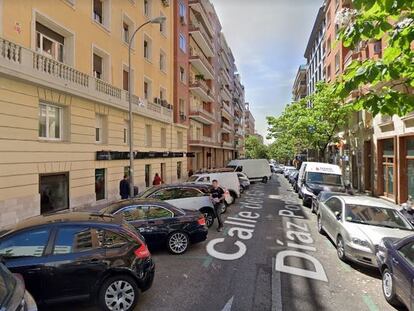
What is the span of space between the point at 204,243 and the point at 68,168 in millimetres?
7156

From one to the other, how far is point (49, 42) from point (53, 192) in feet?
19.2

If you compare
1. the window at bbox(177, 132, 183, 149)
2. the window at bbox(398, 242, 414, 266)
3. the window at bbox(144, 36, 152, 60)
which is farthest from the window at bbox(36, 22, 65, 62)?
the window at bbox(177, 132, 183, 149)

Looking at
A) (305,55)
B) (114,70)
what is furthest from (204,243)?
(305,55)

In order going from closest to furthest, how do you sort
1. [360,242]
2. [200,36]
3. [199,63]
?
1. [360,242]
2. [199,63]
3. [200,36]

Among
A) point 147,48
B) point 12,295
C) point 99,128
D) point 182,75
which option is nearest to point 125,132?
point 99,128

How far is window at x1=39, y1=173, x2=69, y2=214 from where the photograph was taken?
1159 centimetres

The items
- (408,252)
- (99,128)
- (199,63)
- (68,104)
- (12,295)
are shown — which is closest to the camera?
(12,295)

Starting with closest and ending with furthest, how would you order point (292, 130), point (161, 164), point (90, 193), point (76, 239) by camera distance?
1. point (76, 239)
2. point (90, 193)
3. point (161, 164)
4. point (292, 130)

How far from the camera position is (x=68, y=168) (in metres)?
12.7

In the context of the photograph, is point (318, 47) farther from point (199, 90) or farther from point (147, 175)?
point (147, 175)

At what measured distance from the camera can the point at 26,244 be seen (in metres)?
4.36

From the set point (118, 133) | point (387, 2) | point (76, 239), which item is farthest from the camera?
point (118, 133)

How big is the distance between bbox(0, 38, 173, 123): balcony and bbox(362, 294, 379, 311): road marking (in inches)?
418

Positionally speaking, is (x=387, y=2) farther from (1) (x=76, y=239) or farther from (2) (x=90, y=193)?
(2) (x=90, y=193)
